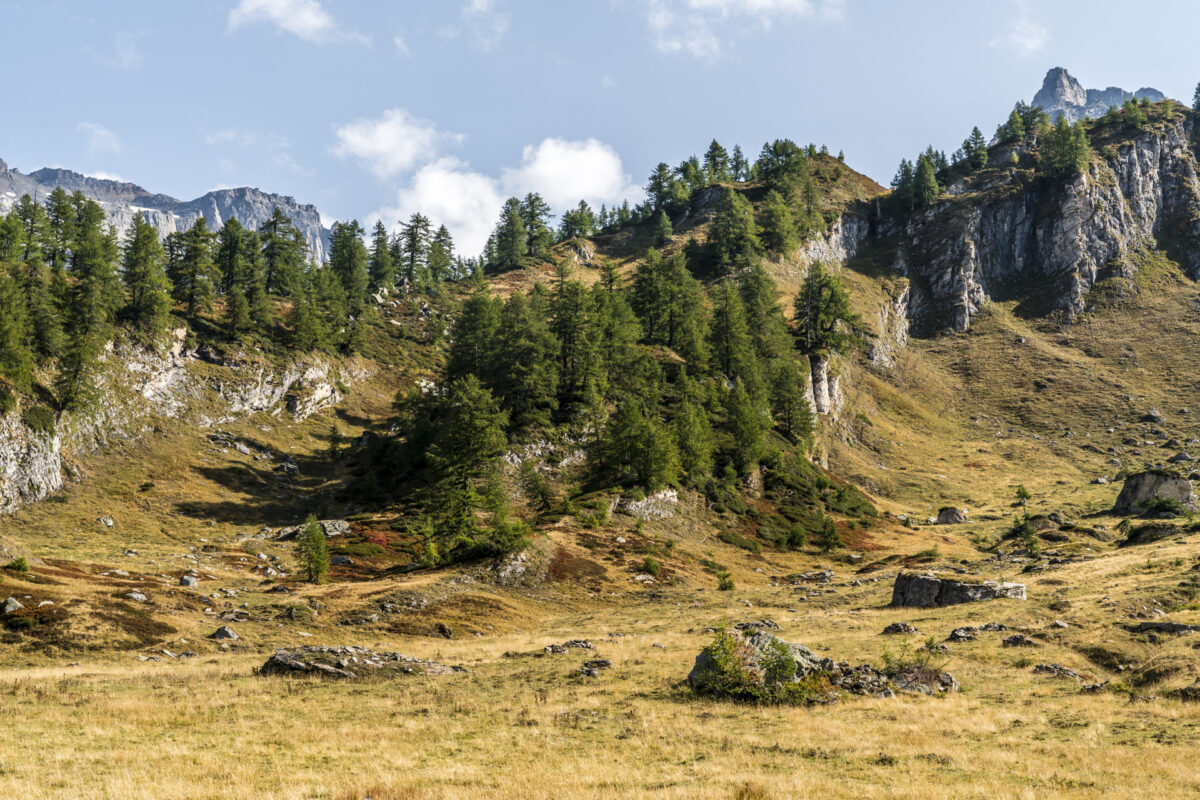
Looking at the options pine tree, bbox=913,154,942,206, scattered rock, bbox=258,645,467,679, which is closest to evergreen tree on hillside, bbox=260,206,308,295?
scattered rock, bbox=258,645,467,679

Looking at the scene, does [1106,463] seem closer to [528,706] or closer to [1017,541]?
[1017,541]

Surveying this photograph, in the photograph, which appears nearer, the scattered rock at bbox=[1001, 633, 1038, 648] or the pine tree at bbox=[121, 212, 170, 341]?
the scattered rock at bbox=[1001, 633, 1038, 648]

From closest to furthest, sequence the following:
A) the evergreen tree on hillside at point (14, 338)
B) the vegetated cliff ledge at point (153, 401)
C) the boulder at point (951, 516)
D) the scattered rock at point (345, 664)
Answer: the scattered rock at point (345, 664) → the vegetated cliff ledge at point (153, 401) → the evergreen tree on hillside at point (14, 338) → the boulder at point (951, 516)

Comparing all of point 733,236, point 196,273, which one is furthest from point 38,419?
point 733,236

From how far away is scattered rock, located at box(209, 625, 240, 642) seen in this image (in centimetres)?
3475

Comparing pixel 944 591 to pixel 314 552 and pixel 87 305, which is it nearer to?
pixel 314 552

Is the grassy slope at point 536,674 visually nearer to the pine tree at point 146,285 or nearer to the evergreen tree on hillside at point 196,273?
the pine tree at point 146,285

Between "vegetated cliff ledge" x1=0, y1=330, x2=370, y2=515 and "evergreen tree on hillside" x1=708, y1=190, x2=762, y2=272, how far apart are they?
83371 millimetres

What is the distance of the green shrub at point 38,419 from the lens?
66.0 metres

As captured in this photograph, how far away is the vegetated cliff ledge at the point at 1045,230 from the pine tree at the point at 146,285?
153589mm

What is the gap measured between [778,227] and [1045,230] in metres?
73.4

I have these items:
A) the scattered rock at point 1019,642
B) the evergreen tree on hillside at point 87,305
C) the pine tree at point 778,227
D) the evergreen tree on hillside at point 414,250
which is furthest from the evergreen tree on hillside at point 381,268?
the scattered rock at point 1019,642

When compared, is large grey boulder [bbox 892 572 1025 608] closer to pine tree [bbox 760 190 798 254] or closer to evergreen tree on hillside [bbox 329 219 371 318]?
evergreen tree on hillside [bbox 329 219 371 318]

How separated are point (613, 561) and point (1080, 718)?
40087mm
